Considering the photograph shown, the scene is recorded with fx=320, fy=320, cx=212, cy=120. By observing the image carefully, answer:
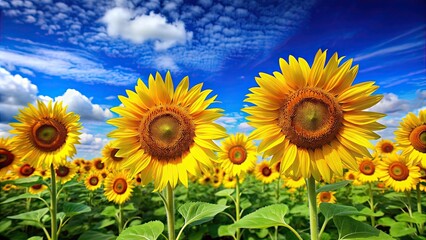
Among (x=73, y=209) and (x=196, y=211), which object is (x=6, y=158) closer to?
(x=73, y=209)

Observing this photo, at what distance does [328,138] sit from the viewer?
90.5 inches

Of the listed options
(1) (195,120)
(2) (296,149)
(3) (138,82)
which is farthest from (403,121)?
(3) (138,82)

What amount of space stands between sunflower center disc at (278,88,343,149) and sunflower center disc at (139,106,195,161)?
0.76m

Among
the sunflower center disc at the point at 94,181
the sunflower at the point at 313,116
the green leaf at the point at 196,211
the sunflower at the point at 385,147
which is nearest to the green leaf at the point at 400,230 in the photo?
the sunflower at the point at 313,116

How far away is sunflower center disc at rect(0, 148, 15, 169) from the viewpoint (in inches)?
219

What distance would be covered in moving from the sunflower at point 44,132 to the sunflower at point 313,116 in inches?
125

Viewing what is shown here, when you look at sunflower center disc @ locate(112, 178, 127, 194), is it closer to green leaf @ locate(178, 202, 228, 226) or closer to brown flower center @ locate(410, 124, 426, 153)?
green leaf @ locate(178, 202, 228, 226)

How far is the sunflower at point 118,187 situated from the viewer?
19.2 ft

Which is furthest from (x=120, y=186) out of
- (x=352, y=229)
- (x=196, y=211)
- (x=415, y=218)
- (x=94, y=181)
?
(x=415, y=218)

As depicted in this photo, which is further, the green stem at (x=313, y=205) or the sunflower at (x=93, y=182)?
the sunflower at (x=93, y=182)

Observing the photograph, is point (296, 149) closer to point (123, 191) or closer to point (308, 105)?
point (308, 105)

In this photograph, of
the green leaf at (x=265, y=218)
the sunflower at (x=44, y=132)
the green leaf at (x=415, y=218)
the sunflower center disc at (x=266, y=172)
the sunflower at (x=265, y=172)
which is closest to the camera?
the green leaf at (x=265, y=218)

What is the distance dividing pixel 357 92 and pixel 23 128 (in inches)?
175

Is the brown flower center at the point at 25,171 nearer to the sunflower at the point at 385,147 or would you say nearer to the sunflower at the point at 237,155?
the sunflower at the point at 237,155
